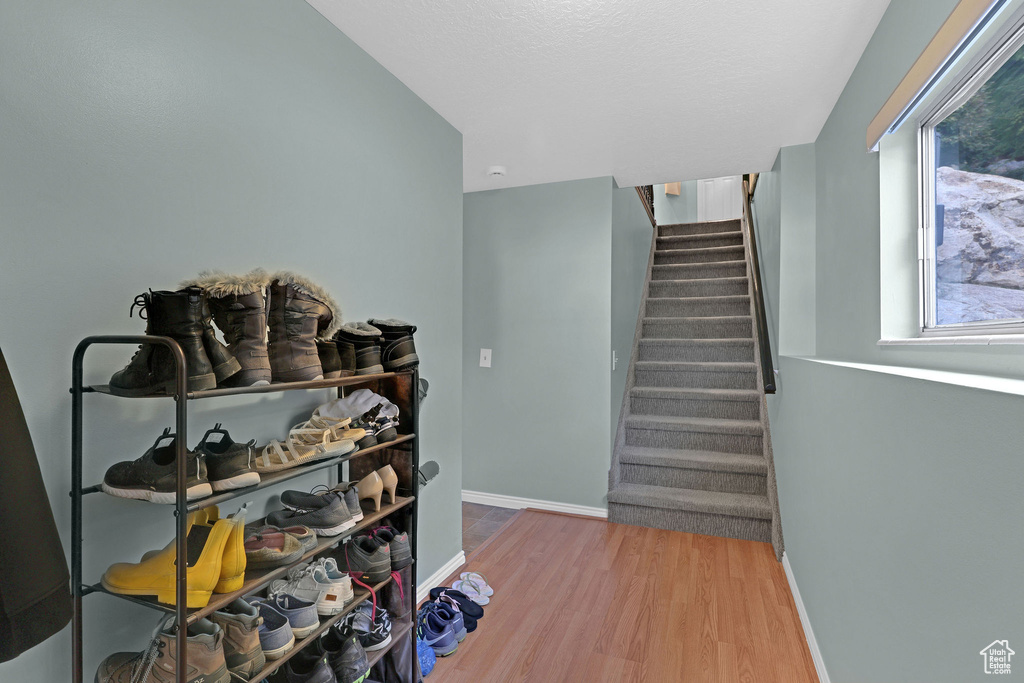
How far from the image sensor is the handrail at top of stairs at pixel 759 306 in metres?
2.44

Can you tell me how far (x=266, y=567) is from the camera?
3.75 ft

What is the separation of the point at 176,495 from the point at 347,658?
2.53 ft

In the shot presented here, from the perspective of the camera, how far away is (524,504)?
345 cm

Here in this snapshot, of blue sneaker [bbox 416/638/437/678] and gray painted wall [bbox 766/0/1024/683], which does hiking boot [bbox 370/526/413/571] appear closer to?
blue sneaker [bbox 416/638/437/678]

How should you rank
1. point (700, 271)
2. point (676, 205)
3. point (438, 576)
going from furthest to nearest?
1. point (676, 205)
2. point (700, 271)
3. point (438, 576)

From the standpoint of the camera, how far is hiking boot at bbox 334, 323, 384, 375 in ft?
4.66

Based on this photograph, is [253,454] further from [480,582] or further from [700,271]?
[700,271]

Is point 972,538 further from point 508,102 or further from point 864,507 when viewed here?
point 508,102

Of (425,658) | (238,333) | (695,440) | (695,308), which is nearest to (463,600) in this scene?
(425,658)

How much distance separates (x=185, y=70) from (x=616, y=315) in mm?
2708

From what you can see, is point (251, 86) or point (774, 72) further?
point (774, 72)

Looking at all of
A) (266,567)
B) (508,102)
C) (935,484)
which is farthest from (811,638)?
(508,102)

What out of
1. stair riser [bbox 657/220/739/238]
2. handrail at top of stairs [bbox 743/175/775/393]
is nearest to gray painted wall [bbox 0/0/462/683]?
handrail at top of stairs [bbox 743/175/775/393]

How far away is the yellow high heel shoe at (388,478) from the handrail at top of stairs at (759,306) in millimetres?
1778
